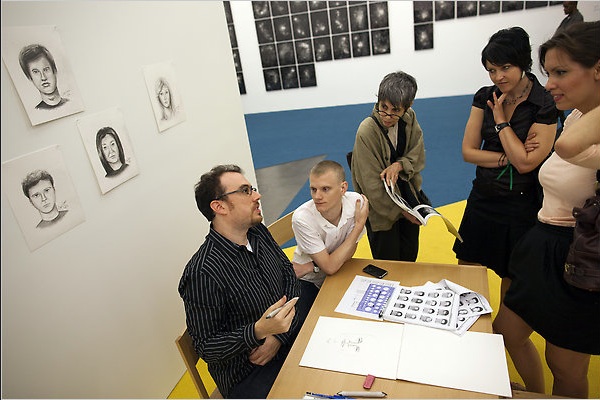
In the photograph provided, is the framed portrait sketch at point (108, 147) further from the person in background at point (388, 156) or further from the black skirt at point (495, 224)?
the black skirt at point (495, 224)

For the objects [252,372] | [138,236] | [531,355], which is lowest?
[531,355]

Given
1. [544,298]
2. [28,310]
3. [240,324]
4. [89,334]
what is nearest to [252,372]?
[240,324]

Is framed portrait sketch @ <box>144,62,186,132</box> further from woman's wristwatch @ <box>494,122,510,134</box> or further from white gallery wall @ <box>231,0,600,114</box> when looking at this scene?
white gallery wall @ <box>231,0,600,114</box>

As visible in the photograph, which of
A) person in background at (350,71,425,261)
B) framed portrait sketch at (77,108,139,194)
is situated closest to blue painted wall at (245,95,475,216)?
person in background at (350,71,425,261)

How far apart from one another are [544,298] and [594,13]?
26.6ft

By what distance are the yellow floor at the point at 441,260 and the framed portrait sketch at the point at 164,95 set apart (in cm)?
167

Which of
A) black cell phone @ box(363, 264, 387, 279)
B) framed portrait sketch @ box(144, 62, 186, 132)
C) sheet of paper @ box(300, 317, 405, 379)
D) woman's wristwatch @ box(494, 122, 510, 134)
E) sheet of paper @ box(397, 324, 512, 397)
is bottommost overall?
sheet of paper @ box(397, 324, 512, 397)

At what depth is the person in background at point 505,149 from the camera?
6.59 feet

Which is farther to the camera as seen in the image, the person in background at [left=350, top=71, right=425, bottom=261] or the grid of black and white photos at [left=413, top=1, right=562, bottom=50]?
the grid of black and white photos at [left=413, top=1, right=562, bottom=50]

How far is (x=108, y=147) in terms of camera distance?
2.12 meters

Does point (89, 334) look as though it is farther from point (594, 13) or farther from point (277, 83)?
point (594, 13)

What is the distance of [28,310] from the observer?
1.72m

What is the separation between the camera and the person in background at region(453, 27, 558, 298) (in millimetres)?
2010

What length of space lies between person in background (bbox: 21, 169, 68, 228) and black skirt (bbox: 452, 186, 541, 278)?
2.21 metres
